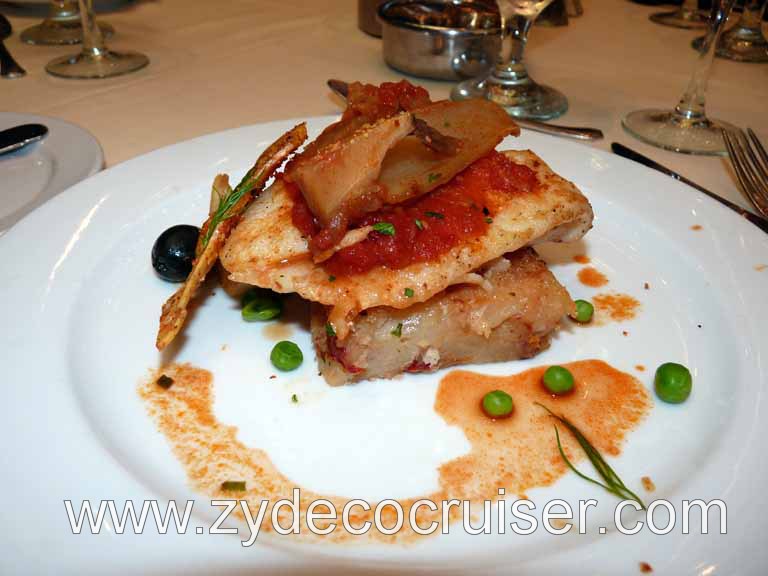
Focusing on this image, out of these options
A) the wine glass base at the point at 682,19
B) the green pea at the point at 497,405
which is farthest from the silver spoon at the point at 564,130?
the wine glass base at the point at 682,19

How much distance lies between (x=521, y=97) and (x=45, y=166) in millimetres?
3972

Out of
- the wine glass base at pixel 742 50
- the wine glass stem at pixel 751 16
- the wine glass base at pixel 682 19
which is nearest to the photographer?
the wine glass base at pixel 742 50

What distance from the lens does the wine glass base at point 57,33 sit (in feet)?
22.6

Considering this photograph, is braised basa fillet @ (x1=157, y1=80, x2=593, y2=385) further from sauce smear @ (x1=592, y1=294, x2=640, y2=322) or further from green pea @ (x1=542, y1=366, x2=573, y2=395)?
sauce smear @ (x1=592, y1=294, x2=640, y2=322)

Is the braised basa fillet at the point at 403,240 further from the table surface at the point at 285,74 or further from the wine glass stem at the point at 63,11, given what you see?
the wine glass stem at the point at 63,11

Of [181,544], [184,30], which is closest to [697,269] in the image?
[181,544]

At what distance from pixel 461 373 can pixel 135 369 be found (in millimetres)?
1636

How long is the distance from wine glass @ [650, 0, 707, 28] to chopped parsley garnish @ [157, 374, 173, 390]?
26.3 ft

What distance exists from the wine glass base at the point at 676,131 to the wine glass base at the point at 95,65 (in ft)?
16.1

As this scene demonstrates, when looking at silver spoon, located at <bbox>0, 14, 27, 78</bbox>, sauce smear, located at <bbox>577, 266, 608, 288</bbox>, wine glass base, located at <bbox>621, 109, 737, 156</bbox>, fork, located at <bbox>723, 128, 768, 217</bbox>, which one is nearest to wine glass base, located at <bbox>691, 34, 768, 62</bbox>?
wine glass base, located at <bbox>621, 109, 737, 156</bbox>

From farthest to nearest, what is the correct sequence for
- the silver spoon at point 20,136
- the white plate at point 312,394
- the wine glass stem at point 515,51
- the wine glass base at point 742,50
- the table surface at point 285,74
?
the wine glass base at point 742,50 → the wine glass stem at point 515,51 → the table surface at point 285,74 → the silver spoon at point 20,136 → the white plate at point 312,394

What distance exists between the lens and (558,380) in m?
2.94

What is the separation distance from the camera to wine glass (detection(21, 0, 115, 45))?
6.92 m

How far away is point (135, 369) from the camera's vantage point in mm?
2984
